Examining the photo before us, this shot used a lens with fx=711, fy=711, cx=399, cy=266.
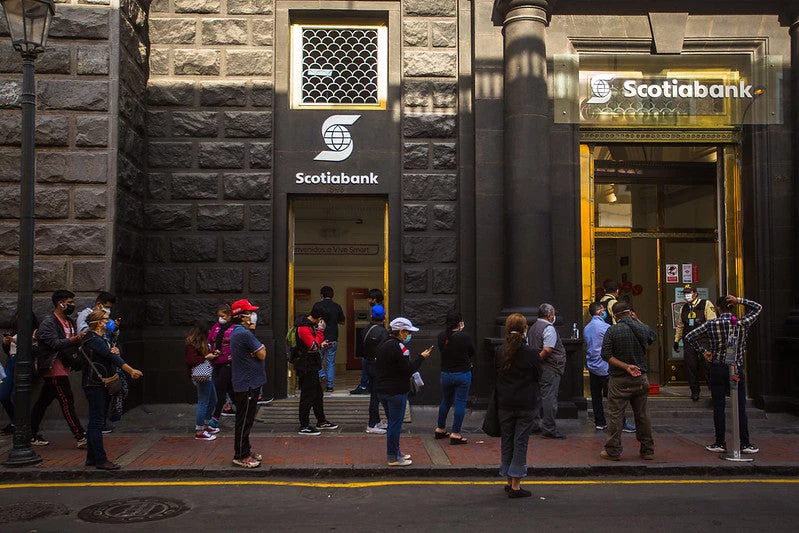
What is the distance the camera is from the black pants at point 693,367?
12016 millimetres

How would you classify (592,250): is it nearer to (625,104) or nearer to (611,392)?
(625,104)

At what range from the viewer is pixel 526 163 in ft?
37.3

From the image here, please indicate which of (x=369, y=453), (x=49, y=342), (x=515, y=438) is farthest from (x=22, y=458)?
(x=515, y=438)

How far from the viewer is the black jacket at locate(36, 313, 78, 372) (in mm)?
8500

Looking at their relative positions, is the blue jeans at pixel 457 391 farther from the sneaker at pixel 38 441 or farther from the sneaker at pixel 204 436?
the sneaker at pixel 38 441

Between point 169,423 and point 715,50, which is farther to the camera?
point 715,50

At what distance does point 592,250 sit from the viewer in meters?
12.3

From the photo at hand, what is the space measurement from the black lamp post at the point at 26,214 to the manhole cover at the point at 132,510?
Answer: 189cm

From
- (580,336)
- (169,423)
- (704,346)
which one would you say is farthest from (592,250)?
(169,423)

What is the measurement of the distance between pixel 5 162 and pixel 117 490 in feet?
19.0

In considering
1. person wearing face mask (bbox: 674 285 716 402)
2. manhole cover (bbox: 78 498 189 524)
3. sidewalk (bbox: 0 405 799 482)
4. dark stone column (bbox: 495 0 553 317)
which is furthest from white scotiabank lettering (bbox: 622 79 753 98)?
manhole cover (bbox: 78 498 189 524)

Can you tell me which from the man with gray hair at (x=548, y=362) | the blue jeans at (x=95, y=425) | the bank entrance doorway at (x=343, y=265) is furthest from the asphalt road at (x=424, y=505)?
the bank entrance doorway at (x=343, y=265)

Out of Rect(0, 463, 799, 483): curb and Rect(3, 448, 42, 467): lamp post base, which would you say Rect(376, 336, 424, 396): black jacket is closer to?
Rect(0, 463, 799, 483): curb

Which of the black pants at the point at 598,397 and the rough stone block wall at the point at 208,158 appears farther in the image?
the rough stone block wall at the point at 208,158
